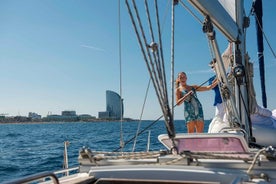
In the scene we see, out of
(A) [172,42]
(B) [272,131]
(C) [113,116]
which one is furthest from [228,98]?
(C) [113,116]

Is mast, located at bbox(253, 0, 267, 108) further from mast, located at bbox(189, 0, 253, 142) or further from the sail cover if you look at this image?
the sail cover

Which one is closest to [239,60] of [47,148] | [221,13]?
[221,13]

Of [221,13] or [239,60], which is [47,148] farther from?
[221,13]

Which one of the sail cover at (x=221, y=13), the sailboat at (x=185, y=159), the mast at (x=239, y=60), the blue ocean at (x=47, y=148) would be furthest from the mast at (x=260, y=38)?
the sailboat at (x=185, y=159)

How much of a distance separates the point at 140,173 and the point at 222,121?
2.92 m

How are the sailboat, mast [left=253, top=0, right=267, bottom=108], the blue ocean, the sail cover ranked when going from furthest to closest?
1. the blue ocean
2. mast [left=253, top=0, right=267, bottom=108]
3. the sail cover
4. the sailboat

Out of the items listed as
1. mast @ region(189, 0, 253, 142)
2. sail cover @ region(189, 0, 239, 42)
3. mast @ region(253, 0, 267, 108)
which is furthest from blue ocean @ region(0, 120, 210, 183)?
mast @ region(253, 0, 267, 108)

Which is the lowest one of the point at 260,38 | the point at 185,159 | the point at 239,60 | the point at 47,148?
the point at 47,148

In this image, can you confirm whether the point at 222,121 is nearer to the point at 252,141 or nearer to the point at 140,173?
the point at 252,141

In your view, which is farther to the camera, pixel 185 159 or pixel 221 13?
pixel 221 13

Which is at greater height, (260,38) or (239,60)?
(260,38)

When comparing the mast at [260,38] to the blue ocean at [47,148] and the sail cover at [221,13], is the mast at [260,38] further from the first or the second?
the blue ocean at [47,148]

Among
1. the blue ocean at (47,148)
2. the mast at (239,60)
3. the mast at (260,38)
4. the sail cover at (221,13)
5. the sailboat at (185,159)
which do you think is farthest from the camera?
the blue ocean at (47,148)

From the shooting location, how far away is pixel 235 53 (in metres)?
4.94
